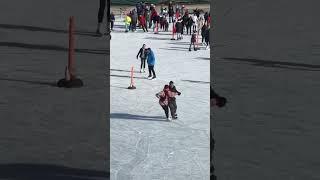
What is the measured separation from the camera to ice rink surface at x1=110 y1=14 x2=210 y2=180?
10.7m

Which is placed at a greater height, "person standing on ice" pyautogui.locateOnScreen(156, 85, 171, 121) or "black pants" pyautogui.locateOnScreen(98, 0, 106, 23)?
"black pants" pyautogui.locateOnScreen(98, 0, 106, 23)

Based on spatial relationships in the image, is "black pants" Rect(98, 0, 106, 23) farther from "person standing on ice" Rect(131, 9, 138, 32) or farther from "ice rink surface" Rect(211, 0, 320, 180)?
"person standing on ice" Rect(131, 9, 138, 32)

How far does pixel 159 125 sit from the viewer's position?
13844 millimetres

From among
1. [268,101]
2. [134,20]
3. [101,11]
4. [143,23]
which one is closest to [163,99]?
[268,101]

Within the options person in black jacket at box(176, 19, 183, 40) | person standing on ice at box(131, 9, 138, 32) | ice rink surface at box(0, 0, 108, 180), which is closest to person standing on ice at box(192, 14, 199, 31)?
person in black jacket at box(176, 19, 183, 40)

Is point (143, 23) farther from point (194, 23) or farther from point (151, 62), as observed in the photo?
point (151, 62)

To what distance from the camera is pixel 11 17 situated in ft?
111

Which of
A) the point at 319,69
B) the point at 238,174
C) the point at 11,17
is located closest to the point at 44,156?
the point at 238,174

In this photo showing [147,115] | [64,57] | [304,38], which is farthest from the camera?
[304,38]

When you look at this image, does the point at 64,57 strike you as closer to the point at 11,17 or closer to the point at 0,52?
the point at 0,52

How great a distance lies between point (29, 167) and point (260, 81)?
26.9 feet

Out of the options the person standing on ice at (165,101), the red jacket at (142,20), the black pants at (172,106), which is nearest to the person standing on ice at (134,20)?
the red jacket at (142,20)

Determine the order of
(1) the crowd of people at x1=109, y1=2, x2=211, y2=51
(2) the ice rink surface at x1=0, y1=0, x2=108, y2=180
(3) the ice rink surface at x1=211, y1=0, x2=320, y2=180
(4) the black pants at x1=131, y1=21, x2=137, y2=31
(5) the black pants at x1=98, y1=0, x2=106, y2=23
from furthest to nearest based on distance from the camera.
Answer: (4) the black pants at x1=131, y1=21, x2=137, y2=31 → (1) the crowd of people at x1=109, y1=2, x2=211, y2=51 → (5) the black pants at x1=98, y1=0, x2=106, y2=23 → (3) the ice rink surface at x1=211, y1=0, x2=320, y2=180 → (2) the ice rink surface at x1=0, y1=0, x2=108, y2=180

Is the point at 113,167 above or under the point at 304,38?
under
